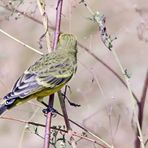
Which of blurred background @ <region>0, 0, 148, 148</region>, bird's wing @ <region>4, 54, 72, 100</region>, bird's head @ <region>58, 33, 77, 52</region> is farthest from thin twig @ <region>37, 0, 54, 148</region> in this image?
blurred background @ <region>0, 0, 148, 148</region>

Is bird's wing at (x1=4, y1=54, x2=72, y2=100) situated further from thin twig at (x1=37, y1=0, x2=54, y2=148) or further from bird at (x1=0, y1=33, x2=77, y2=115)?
thin twig at (x1=37, y1=0, x2=54, y2=148)

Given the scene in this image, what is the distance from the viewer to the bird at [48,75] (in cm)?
450

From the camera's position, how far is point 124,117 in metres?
8.98

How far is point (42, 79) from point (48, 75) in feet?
0.27

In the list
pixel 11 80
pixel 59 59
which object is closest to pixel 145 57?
pixel 11 80

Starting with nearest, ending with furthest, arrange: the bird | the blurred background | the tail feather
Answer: the tail feather
the bird
the blurred background

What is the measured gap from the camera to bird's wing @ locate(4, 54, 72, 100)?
4.51 metres

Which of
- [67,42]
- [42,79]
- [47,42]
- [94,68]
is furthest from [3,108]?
[94,68]

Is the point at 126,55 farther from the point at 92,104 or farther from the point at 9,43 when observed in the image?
the point at 9,43

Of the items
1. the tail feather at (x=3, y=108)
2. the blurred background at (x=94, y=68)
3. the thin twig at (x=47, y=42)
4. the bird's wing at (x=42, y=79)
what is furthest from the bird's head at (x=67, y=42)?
the blurred background at (x=94, y=68)

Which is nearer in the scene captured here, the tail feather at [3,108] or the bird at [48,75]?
the tail feather at [3,108]

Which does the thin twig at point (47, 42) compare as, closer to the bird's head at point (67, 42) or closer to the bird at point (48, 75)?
the bird at point (48, 75)

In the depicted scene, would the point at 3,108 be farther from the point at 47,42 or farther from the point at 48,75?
the point at 48,75

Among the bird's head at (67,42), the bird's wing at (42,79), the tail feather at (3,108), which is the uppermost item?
the bird's head at (67,42)
